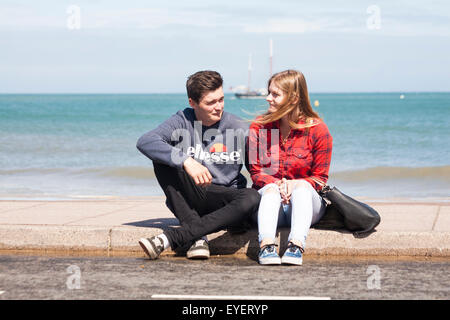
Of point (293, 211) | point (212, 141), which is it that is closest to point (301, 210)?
point (293, 211)

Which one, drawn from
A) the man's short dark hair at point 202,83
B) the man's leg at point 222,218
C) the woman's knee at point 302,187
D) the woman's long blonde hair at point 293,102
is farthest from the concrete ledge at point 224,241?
the man's short dark hair at point 202,83

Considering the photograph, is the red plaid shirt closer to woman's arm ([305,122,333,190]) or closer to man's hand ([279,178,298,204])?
woman's arm ([305,122,333,190])

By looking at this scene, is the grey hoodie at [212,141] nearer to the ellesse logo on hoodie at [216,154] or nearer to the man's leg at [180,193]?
the ellesse logo on hoodie at [216,154]

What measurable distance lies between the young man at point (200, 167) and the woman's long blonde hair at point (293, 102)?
0.34m

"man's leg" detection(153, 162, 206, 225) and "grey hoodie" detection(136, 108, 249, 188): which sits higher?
"grey hoodie" detection(136, 108, 249, 188)

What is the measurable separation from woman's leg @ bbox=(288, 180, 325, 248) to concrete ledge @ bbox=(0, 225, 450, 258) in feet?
1.39

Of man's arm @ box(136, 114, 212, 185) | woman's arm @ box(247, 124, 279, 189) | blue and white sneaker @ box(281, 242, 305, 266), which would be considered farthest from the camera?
woman's arm @ box(247, 124, 279, 189)

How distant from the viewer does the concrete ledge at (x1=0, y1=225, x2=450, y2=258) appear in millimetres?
5102

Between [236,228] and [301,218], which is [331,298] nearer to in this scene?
[301,218]

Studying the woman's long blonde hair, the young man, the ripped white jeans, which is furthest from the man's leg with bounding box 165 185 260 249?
the woman's long blonde hair

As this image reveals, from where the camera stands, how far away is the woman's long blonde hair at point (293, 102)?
5020mm

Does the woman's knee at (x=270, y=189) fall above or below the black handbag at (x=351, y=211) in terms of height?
above

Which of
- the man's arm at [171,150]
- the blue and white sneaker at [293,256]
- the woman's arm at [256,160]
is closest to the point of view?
the blue and white sneaker at [293,256]
